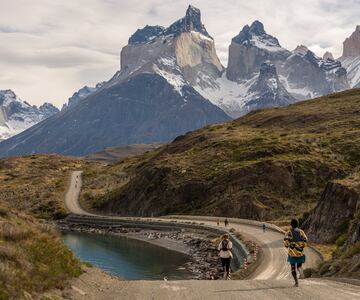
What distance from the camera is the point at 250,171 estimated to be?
103312 mm

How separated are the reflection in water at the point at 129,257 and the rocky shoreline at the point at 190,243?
1.31 m

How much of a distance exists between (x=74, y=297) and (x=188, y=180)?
9323cm

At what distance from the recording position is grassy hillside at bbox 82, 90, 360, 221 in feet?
317

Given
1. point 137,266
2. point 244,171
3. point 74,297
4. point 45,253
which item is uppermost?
point 244,171

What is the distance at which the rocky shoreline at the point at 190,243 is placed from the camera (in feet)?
206

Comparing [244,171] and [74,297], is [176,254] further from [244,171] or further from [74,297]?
[74,297]

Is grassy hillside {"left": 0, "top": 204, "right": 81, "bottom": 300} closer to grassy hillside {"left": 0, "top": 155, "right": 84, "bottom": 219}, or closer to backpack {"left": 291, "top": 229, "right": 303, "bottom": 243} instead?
backpack {"left": 291, "top": 229, "right": 303, "bottom": 243}

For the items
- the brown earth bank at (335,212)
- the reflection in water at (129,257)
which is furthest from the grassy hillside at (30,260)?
the brown earth bank at (335,212)

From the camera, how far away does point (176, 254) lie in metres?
76.9

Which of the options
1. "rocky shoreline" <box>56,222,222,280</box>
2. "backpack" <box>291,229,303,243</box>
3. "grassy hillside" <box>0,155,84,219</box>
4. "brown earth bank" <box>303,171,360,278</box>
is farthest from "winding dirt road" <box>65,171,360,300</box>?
"grassy hillside" <box>0,155,84,219</box>

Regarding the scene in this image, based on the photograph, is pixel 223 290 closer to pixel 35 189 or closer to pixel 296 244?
pixel 296 244

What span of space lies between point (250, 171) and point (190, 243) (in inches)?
1030

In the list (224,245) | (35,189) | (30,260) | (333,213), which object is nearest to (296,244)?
(224,245)

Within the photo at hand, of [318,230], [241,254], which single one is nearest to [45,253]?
[241,254]
